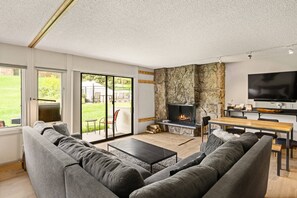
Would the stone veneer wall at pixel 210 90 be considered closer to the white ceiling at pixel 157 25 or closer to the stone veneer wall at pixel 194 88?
the stone veneer wall at pixel 194 88

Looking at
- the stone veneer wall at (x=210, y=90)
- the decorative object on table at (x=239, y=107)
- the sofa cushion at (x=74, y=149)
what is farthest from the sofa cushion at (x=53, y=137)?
the decorative object on table at (x=239, y=107)

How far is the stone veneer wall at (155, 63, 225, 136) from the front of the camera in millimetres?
4980

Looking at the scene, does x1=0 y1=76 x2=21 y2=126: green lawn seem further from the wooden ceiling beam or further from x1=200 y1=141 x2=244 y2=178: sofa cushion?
x1=200 y1=141 x2=244 y2=178: sofa cushion

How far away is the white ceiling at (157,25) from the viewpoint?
1.77 meters

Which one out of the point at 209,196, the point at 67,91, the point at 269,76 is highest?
the point at 269,76

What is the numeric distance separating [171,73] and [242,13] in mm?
3922

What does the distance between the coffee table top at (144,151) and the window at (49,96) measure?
5.21 ft

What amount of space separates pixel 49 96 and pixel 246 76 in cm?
520

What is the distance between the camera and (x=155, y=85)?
6.10 metres

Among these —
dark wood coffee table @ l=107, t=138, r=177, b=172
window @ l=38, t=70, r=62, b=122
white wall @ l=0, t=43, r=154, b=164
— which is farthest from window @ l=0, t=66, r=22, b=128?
dark wood coffee table @ l=107, t=138, r=177, b=172

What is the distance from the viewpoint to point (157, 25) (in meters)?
2.26

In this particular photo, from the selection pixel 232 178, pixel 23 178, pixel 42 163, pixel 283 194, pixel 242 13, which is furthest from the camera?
pixel 23 178

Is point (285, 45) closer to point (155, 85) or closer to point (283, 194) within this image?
point (283, 194)

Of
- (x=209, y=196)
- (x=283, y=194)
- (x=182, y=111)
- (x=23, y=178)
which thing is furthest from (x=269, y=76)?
(x=23, y=178)
